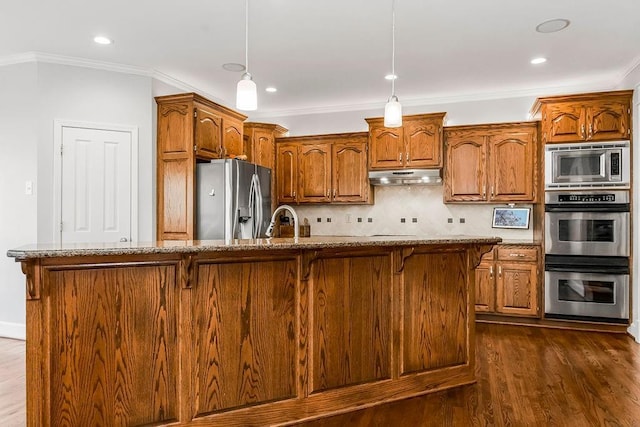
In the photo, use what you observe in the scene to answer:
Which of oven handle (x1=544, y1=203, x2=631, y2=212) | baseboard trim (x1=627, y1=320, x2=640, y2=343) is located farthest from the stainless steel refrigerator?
baseboard trim (x1=627, y1=320, x2=640, y2=343)

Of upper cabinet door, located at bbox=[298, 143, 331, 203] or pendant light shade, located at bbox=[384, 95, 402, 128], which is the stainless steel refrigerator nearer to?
upper cabinet door, located at bbox=[298, 143, 331, 203]

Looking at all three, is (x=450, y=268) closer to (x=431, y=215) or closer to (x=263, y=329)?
(x=263, y=329)

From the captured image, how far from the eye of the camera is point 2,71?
4.22 meters

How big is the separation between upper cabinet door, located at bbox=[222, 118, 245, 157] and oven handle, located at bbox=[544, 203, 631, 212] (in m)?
3.63

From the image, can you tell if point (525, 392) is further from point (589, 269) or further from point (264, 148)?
point (264, 148)

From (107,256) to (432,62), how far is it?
358cm

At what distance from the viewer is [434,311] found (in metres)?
2.90

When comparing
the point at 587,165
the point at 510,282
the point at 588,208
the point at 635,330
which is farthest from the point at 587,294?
the point at 587,165

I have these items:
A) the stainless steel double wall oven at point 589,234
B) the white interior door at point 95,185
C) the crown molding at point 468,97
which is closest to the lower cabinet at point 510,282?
the stainless steel double wall oven at point 589,234

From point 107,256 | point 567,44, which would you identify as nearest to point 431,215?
point 567,44

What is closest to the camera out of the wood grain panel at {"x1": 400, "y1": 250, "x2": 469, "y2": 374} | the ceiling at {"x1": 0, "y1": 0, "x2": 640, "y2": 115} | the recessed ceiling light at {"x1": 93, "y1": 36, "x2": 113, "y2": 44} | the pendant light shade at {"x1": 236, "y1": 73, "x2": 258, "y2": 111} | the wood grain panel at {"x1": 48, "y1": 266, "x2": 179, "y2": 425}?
the wood grain panel at {"x1": 48, "y1": 266, "x2": 179, "y2": 425}

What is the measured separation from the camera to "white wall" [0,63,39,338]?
409cm

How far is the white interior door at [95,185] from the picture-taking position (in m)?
4.19

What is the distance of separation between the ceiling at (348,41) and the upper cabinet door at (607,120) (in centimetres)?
39
